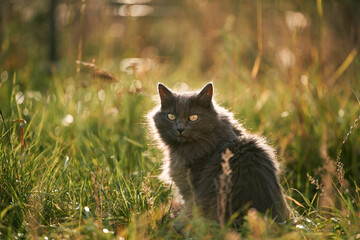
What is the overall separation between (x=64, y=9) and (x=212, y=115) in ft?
15.0

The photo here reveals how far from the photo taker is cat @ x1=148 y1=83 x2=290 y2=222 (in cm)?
239

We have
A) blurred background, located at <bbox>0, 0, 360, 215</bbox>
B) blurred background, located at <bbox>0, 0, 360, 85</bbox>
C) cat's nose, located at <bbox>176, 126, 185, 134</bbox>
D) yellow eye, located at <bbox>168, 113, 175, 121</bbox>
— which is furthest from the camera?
blurred background, located at <bbox>0, 0, 360, 85</bbox>

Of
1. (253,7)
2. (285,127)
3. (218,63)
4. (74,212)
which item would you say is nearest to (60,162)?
(74,212)

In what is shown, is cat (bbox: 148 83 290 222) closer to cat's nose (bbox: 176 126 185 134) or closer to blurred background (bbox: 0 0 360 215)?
cat's nose (bbox: 176 126 185 134)

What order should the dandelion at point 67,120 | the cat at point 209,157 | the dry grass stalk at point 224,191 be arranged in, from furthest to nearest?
1. the dandelion at point 67,120
2. the cat at point 209,157
3. the dry grass stalk at point 224,191

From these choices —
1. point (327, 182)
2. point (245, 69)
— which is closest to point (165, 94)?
point (327, 182)

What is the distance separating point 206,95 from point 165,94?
35 centimetres

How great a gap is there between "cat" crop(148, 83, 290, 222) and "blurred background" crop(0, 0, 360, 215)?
1.33 feet

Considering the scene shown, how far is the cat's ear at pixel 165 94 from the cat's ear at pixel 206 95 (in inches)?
10.2

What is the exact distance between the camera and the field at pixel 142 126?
89.2 inches

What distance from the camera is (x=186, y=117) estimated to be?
9.81 ft

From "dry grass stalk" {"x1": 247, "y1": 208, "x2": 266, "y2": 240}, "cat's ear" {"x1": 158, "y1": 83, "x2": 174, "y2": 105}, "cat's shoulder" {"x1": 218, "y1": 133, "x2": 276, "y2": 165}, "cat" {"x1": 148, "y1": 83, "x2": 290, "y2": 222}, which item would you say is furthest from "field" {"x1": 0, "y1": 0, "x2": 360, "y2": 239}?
"cat's ear" {"x1": 158, "y1": 83, "x2": 174, "y2": 105}

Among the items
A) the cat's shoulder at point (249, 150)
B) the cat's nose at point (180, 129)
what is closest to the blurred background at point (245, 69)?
the cat's shoulder at point (249, 150)

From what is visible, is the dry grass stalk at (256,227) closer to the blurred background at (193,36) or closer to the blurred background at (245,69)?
the blurred background at (245,69)
